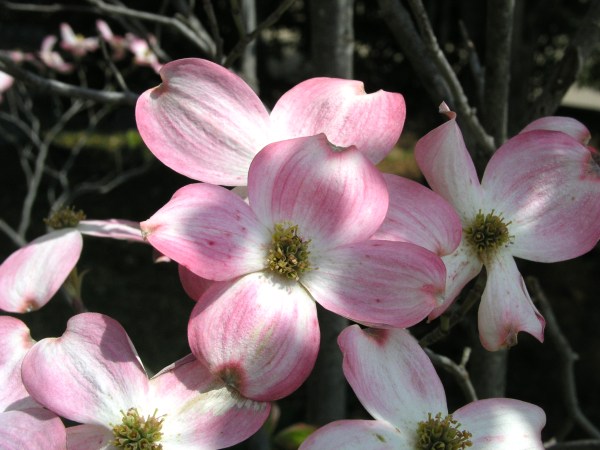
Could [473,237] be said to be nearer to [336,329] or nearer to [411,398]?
[411,398]

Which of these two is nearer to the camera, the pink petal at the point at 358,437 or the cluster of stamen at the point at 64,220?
the pink petal at the point at 358,437

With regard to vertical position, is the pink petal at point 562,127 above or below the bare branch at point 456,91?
below

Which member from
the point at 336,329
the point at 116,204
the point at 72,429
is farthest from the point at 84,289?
the point at 72,429

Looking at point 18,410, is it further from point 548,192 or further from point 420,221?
point 548,192

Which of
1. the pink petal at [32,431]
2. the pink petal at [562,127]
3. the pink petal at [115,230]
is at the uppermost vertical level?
the pink petal at [562,127]

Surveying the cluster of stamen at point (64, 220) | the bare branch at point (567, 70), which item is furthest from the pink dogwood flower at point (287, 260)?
the bare branch at point (567, 70)

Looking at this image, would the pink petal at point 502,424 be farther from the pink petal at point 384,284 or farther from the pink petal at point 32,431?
the pink petal at point 32,431

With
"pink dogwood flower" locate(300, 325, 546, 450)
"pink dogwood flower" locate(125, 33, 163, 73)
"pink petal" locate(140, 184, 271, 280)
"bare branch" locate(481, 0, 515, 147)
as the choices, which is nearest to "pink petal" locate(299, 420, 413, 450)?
"pink dogwood flower" locate(300, 325, 546, 450)
